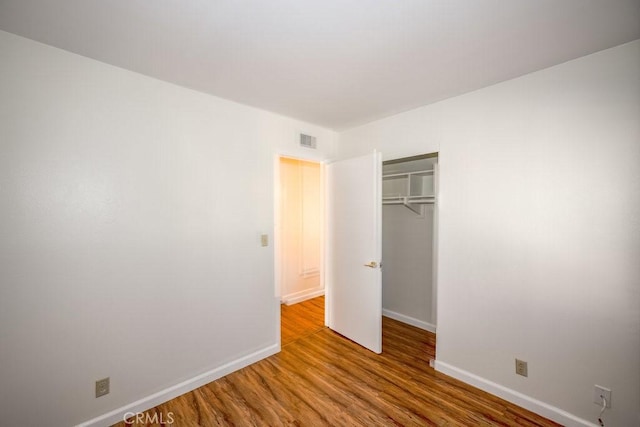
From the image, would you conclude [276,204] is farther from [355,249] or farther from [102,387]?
[102,387]

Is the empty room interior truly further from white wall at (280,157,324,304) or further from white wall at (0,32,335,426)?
white wall at (280,157,324,304)

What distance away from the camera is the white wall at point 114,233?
156 cm

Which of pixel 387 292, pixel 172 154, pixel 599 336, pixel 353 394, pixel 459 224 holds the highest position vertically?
pixel 172 154

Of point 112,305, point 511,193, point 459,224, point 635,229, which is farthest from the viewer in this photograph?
point 459,224

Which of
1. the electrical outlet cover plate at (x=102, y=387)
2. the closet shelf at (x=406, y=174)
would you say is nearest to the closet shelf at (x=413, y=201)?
the closet shelf at (x=406, y=174)

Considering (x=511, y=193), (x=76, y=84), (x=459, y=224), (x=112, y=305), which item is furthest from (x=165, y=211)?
(x=511, y=193)

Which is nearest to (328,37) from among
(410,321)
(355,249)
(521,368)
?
(355,249)

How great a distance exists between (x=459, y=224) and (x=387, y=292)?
5.98 ft

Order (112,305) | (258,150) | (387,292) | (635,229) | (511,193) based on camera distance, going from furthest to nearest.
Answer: (387,292) → (258,150) → (511,193) → (112,305) → (635,229)

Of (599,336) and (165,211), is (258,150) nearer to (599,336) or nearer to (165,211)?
(165,211)

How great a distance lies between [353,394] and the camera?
216cm

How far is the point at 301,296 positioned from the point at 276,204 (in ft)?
6.88

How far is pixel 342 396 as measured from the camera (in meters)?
2.14

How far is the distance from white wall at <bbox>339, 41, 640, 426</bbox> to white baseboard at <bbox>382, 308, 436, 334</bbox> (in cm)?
88
